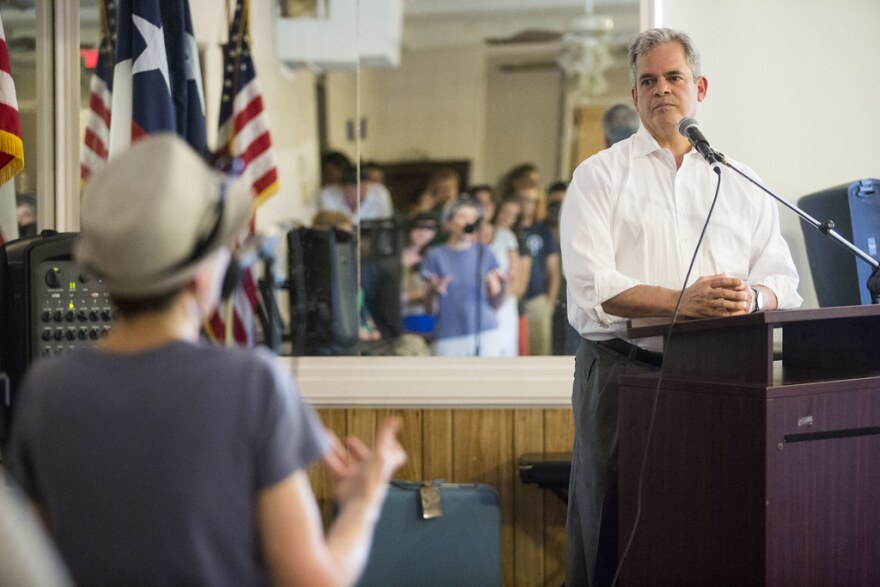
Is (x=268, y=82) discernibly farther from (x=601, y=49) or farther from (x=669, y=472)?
(x=669, y=472)

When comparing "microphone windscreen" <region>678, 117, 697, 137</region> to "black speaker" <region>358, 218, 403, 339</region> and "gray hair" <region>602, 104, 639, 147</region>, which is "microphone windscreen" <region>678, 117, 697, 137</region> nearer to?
"gray hair" <region>602, 104, 639, 147</region>

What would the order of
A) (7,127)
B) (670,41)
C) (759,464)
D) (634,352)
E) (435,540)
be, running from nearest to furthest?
(759,464) < (634,352) < (670,41) < (7,127) < (435,540)

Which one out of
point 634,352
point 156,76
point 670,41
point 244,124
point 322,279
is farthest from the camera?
point 322,279

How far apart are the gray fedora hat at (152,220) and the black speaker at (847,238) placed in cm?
262

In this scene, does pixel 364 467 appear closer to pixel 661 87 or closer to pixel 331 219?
pixel 661 87

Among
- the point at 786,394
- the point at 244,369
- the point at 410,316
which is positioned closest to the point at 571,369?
the point at 410,316

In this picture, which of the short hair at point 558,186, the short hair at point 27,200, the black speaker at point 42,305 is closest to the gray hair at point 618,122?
the short hair at point 558,186

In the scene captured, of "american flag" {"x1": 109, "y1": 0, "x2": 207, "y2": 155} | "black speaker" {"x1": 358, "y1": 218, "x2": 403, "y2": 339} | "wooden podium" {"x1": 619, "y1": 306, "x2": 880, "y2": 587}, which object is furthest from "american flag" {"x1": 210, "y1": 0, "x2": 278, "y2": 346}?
"wooden podium" {"x1": 619, "y1": 306, "x2": 880, "y2": 587}

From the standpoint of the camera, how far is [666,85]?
2.45 metres

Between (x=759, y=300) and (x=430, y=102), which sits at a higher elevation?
(x=430, y=102)

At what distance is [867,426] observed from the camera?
6.05ft

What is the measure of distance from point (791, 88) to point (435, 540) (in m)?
2.09

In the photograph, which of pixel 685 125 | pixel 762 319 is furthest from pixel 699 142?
pixel 762 319

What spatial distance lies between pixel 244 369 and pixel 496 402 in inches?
101
